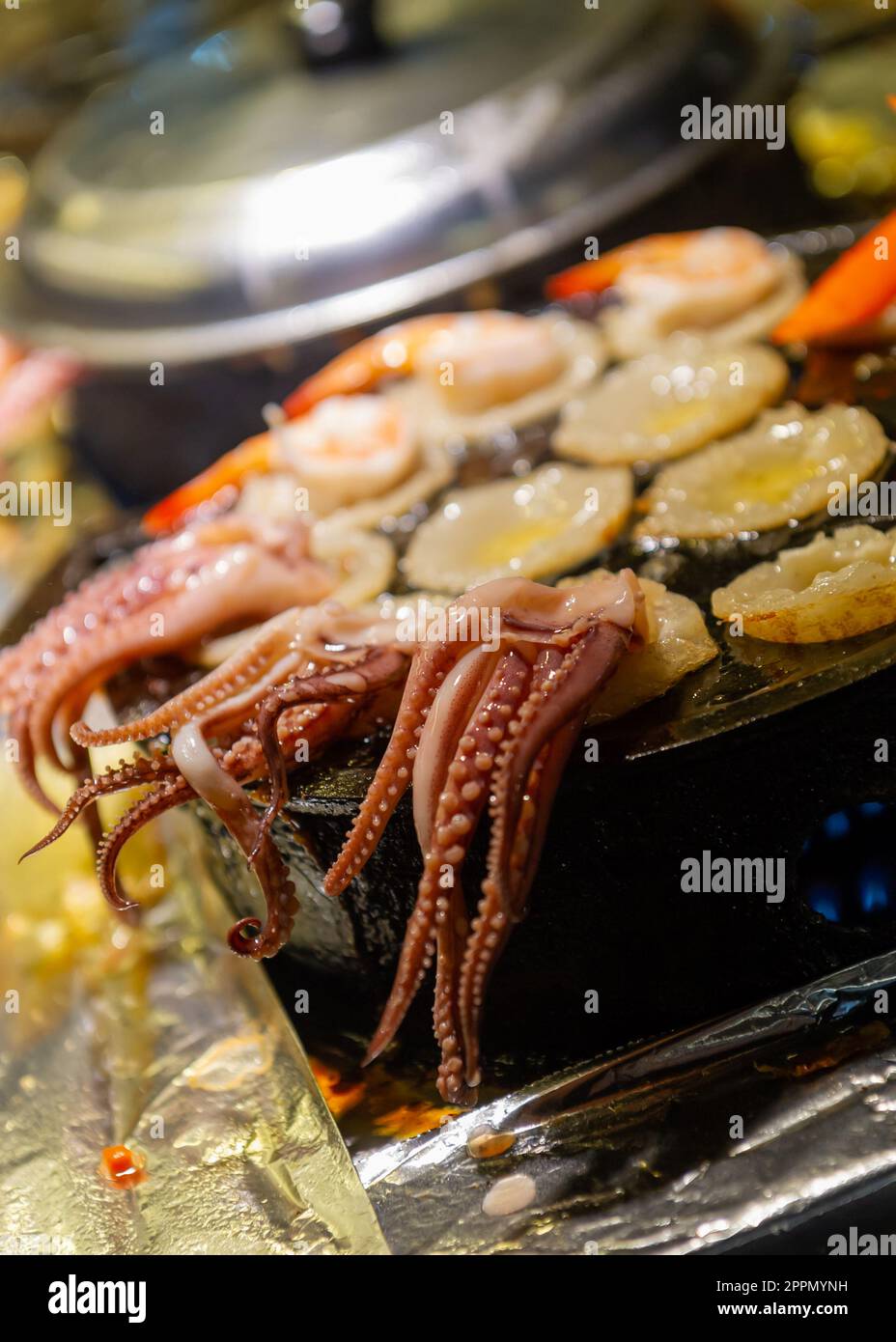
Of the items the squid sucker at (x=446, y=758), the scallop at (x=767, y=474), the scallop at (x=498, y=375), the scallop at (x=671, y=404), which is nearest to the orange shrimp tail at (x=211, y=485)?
the scallop at (x=498, y=375)

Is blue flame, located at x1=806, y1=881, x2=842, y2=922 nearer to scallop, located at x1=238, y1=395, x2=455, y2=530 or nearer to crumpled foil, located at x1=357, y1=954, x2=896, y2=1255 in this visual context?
crumpled foil, located at x1=357, y1=954, x2=896, y2=1255

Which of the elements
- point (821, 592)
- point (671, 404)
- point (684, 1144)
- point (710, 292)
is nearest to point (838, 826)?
point (821, 592)

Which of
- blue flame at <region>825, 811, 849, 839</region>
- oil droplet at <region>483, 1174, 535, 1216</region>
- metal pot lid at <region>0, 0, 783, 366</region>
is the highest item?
metal pot lid at <region>0, 0, 783, 366</region>

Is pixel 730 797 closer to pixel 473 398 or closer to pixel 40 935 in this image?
pixel 473 398

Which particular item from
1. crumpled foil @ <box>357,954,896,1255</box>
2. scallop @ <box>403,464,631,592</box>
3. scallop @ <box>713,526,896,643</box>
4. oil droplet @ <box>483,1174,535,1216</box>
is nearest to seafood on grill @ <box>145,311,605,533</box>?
scallop @ <box>403,464,631,592</box>

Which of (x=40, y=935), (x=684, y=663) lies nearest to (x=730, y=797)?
(x=684, y=663)

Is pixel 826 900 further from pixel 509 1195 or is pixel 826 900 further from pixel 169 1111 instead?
pixel 169 1111

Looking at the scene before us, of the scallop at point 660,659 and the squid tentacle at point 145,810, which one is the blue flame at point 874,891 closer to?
the scallop at point 660,659
